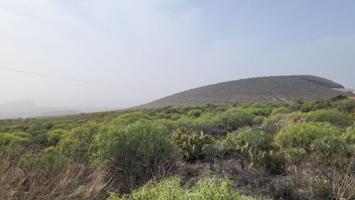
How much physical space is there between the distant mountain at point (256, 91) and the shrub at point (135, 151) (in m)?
73.5

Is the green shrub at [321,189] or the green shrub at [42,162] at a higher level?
the green shrub at [42,162]

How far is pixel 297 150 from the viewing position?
43.4ft

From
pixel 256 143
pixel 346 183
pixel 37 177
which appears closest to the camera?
pixel 37 177

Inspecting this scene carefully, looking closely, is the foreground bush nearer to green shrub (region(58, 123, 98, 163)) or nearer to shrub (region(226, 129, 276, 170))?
shrub (region(226, 129, 276, 170))

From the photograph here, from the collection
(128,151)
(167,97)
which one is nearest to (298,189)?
(128,151)

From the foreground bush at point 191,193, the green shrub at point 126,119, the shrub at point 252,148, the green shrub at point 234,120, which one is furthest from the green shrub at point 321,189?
the green shrub at point 234,120

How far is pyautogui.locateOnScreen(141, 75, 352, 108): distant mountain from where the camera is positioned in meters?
88.6

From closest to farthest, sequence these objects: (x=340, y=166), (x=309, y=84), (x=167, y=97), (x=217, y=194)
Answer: (x=217, y=194) < (x=340, y=166) < (x=309, y=84) < (x=167, y=97)

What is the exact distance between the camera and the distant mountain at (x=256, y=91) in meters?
88.6

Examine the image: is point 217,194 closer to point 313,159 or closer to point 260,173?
point 260,173

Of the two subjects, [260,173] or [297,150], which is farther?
[297,150]

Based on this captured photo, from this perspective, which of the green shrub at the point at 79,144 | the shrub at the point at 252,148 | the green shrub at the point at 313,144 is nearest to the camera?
the shrub at the point at 252,148

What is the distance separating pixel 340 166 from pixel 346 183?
2.78 m

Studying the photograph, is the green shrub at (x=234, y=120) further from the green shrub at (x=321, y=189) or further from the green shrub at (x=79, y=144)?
the green shrub at (x=321, y=189)
